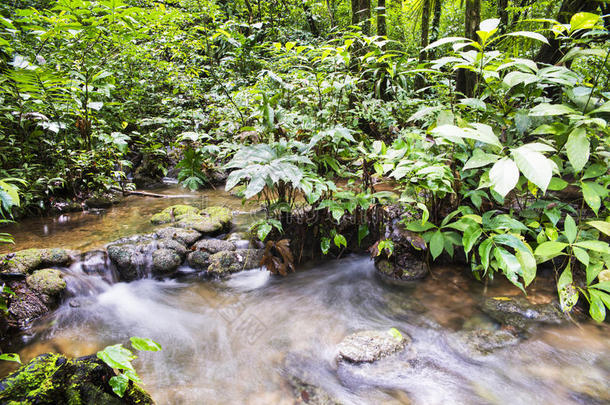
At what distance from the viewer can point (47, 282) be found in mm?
2840

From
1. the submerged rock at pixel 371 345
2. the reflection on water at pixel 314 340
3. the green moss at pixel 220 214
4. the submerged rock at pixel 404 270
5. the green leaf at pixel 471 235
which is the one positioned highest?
the green leaf at pixel 471 235

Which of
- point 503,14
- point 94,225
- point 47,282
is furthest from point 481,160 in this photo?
point 503,14

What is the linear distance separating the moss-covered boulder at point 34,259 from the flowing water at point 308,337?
16cm

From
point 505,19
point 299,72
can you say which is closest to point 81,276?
point 299,72

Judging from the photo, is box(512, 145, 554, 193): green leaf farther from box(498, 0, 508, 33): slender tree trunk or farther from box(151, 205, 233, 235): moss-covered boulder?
box(498, 0, 508, 33): slender tree trunk

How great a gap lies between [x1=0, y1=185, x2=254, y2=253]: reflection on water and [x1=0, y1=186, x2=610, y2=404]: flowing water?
0.05 meters

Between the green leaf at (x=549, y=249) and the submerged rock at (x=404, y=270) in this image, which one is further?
the submerged rock at (x=404, y=270)

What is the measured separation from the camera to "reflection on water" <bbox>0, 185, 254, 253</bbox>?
12.0 ft

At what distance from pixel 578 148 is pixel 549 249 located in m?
0.71

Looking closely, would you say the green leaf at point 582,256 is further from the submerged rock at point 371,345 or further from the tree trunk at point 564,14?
the tree trunk at point 564,14

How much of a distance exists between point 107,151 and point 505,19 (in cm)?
1057

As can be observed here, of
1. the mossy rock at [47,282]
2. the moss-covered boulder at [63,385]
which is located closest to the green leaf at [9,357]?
the moss-covered boulder at [63,385]

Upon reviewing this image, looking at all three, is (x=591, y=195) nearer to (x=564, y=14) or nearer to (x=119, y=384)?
(x=564, y=14)

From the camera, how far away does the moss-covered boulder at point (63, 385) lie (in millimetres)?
1017
